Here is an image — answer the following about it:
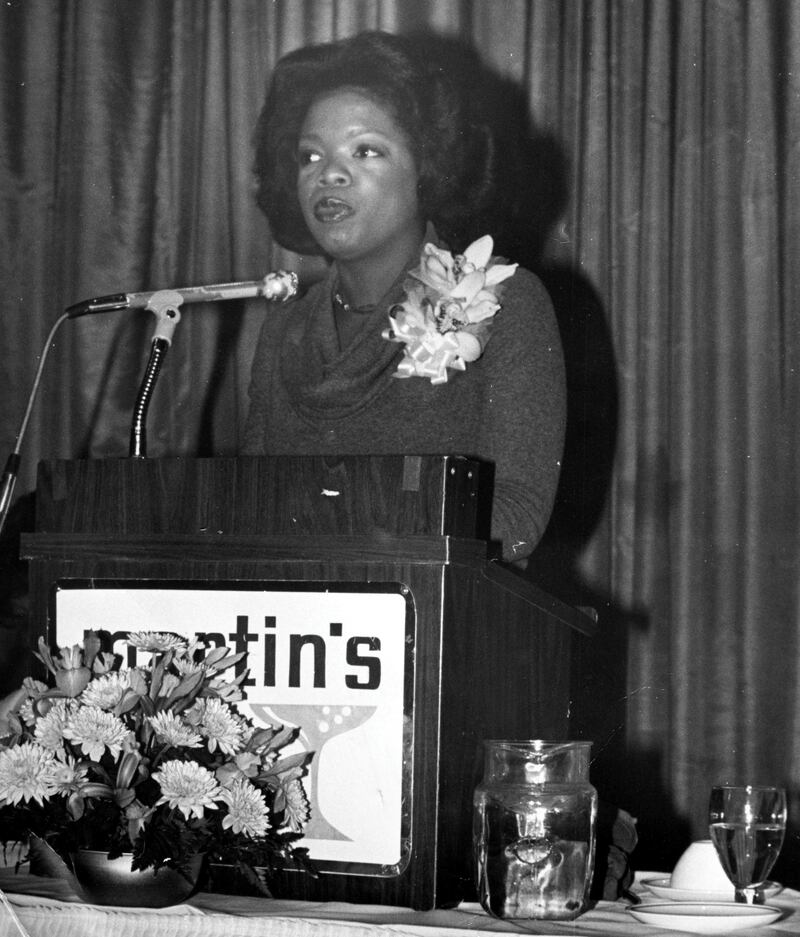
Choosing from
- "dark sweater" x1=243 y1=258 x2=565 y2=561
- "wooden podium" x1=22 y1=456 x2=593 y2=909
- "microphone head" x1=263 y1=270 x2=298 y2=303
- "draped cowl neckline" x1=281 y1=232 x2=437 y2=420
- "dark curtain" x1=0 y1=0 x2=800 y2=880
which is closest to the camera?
"wooden podium" x1=22 y1=456 x2=593 y2=909

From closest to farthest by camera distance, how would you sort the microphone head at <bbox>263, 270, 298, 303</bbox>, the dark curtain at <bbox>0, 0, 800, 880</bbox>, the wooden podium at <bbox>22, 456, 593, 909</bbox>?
the wooden podium at <bbox>22, 456, 593, 909</bbox>, the microphone head at <bbox>263, 270, 298, 303</bbox>, the dark curtain at <bbox>0, 0, 800, 880</bbox>

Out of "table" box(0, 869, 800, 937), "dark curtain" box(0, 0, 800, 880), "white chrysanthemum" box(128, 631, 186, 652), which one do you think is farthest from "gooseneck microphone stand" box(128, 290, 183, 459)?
"dark curtain" box(0, 0, 800, 880)

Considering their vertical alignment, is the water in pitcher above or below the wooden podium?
below

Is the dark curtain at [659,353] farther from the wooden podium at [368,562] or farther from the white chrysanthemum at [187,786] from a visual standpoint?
the white chrysanthemum at [187,786]

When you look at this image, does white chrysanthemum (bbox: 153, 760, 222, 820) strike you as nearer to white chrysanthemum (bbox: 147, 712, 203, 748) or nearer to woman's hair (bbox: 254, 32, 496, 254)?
white chrysanthemum (bbox: 147, 712, 203, 748)

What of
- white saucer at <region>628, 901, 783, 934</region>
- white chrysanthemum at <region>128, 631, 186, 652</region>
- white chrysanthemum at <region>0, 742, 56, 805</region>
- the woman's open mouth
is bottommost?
white saucer at <region>628, 901, 783, 934</region>

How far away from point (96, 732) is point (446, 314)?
764mm

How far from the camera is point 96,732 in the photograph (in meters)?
0.98

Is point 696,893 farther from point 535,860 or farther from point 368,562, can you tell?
point 368,562

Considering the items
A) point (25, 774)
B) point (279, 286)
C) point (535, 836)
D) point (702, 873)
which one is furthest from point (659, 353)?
point (25, 774)

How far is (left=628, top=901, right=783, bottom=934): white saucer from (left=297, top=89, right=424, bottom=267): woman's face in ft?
4.35

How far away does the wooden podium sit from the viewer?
102 centimetres

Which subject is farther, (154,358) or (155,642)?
(154,358)

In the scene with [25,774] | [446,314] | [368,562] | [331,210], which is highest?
[331,210]
